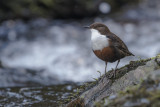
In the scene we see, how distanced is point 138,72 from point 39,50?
8.39 m

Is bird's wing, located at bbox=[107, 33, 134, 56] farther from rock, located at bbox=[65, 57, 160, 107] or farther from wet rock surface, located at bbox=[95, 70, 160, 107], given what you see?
wet rock surface, located at bbox=[95, 70, 160, 107]

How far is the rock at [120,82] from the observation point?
3.47 meters

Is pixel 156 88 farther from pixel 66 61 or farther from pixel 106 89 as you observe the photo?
pixel 66 61

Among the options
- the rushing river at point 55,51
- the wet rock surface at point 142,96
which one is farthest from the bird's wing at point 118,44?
the rushing river at point 55,51

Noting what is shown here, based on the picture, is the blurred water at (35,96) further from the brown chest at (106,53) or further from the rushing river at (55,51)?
the brown chest at (106,53)

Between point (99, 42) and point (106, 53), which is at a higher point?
point (99, 42)

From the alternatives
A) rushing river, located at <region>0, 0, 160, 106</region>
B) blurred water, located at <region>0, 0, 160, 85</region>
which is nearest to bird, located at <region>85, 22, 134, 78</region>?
rushing river, located at <region>0, 0, 160, 106</region>

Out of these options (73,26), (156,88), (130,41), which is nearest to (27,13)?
(73,26)

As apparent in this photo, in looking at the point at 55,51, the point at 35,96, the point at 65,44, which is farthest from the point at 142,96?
the point at 65,44

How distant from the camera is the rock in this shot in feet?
11.4

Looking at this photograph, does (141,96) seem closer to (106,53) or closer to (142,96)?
(142,96)

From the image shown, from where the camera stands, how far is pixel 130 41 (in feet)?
38.2

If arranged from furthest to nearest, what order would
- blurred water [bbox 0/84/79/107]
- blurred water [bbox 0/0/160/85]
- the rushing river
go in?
blurred water [bbox 0/0/160/85], the rushing river, blurred water [bbox 0/84/79/107]

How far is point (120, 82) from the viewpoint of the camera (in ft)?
12.0
